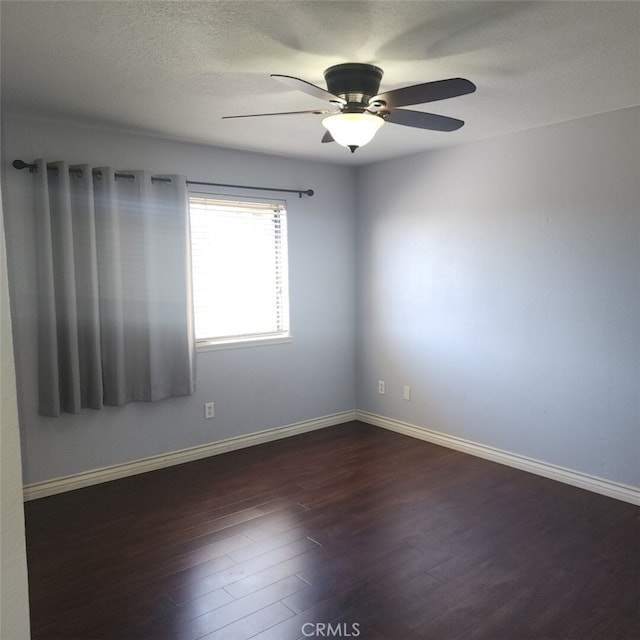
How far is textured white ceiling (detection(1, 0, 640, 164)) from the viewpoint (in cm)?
182

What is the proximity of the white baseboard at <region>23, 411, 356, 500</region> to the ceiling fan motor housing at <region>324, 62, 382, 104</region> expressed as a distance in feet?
Result: 9.17

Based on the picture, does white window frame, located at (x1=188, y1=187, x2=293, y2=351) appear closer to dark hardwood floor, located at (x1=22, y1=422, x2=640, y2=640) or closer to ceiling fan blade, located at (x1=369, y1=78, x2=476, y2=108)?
dark hardwood floor, located at (x1=22, y1=422, x2=640, y2=640)

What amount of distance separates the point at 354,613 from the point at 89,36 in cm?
256

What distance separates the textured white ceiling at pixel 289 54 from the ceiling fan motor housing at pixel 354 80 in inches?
1.8

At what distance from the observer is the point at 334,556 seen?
2.60 m

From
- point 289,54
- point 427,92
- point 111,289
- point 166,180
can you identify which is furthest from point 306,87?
point 111,289

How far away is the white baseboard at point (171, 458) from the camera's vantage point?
130 inches

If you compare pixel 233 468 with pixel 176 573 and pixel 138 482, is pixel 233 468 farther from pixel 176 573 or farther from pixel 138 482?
pixel 176 573

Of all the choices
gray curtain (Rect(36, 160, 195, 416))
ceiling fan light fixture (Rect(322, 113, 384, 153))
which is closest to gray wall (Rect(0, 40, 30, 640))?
ceiling fan light fixture (Rect(322, 113, 384, 153))

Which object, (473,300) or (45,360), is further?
(473,300)

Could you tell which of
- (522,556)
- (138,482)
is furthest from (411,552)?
(138,482)

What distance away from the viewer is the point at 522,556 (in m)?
2.59

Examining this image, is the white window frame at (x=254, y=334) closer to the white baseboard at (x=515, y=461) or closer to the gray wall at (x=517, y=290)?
the gray wall at (x=517, y=290)

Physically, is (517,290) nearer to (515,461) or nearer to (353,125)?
(515,461)
